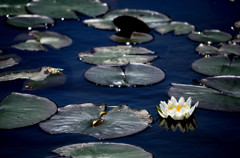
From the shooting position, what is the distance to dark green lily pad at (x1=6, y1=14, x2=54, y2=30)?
15.5 ft

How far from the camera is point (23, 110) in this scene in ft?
9.45

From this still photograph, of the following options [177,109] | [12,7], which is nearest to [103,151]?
[177,109]

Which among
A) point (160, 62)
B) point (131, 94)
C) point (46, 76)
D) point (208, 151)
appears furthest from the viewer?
point (160, 62)

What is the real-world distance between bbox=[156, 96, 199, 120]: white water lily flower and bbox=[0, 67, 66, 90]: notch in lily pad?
3.35 ft

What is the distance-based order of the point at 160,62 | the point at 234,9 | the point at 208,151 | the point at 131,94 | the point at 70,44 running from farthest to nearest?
the point at 234,9
the point at 70,44
the point at 160,62
the point at 131,94
the point at 208,151

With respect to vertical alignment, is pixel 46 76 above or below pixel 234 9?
below

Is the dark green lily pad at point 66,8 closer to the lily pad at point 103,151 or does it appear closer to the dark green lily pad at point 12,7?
the dark green lily pad at point 12,7

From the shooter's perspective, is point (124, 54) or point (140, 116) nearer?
point (140, 116)

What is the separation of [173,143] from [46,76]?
54.6 inches

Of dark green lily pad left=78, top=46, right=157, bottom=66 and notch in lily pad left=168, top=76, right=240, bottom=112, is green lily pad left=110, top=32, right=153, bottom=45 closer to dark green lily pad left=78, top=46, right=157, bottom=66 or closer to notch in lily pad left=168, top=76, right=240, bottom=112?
dark green lily pad left=78, top=46, right=157, bottom=66

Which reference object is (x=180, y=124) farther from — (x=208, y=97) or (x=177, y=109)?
(x=208, y=97)

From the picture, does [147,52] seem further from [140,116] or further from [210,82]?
[140,116]

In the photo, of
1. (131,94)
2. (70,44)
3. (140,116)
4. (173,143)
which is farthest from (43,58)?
(173,143)

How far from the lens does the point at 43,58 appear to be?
392 centimetres
